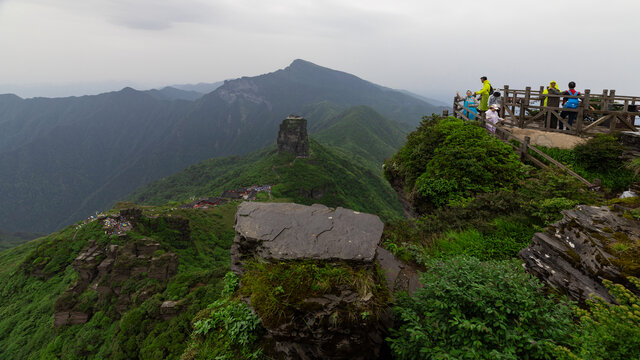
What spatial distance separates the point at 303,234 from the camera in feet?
17.5

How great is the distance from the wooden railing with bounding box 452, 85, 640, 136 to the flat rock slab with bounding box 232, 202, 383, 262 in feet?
36.1

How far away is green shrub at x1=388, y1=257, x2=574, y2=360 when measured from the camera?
10.6 feet

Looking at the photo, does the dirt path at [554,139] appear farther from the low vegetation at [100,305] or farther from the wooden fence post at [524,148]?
the low vegetation at [100,305]

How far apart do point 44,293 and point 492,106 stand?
53887 millimetres

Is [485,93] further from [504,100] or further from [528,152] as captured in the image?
[528,152]

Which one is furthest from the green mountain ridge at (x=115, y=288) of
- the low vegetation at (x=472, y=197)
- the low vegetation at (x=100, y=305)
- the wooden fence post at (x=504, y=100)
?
the wooden fence post at (x=504, y=100)

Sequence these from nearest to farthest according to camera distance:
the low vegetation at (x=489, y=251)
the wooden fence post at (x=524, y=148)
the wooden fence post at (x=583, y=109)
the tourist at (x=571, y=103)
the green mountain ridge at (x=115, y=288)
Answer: the low vegetation at (x=489, y=251) < the wooden fence post at (x=524, y=148) < the wooden fence post at (x=583, y=109) < the tourist at (x=571, y=103) < the green mountain ridge at (x=115, y=288)

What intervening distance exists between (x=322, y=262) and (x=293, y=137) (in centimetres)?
10283

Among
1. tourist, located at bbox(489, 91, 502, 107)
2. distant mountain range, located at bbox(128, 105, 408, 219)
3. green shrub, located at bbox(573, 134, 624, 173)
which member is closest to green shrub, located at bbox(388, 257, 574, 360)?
green shrub, located at bbox(573, 134, 624, 173)

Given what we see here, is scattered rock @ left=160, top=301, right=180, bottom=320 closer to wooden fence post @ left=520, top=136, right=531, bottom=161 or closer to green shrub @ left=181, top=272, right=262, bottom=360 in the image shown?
green shrub @ left=181, top=272, right=262, bottom=360

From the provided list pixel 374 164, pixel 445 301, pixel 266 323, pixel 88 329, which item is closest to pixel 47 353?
pixel 88 329

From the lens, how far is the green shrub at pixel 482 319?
3232 millimetres

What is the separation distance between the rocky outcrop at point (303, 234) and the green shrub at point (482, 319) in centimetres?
123

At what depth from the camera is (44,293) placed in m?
36.4
